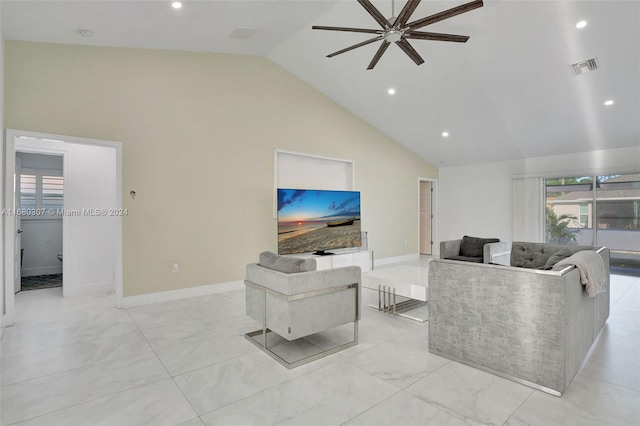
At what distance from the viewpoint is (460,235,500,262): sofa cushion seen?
543cm

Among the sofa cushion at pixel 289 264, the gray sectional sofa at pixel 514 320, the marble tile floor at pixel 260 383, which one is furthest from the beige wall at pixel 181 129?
the gray sectional sofa at pixel 514 320

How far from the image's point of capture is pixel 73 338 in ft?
10.6

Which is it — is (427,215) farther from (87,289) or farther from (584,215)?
(87,289)

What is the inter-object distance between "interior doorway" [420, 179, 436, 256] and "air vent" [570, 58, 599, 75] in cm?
457

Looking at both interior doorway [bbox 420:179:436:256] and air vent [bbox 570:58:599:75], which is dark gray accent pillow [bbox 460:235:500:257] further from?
interior doorway [bbox 420:179:436:256]

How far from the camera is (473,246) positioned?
5484mm

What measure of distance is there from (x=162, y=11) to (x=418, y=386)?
4.18 metres

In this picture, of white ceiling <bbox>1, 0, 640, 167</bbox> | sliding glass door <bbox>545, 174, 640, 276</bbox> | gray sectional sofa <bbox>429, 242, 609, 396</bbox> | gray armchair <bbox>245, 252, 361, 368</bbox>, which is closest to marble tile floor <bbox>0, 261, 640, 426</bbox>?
gray sectional sofa <bbox>429, 242, 609, 396</bbox>

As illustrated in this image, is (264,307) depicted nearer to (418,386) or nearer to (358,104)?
(418,386)

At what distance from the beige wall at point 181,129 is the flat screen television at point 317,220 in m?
0.28

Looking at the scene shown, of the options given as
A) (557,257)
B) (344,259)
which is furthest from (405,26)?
(344,259)

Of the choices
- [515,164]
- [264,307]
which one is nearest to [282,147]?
[264,307]

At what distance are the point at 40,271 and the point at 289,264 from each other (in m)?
5.87

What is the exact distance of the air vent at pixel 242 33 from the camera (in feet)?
13.9
